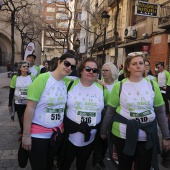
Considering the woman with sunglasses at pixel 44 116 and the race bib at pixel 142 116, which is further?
the race bib at pixel 142 116

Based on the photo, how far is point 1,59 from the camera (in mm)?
42438

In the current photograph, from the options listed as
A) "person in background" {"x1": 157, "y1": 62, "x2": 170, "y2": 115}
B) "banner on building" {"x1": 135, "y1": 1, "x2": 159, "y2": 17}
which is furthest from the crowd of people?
"banner on building" {"x1": 135, "y1": 1, "x2": 159, "y2": 17}

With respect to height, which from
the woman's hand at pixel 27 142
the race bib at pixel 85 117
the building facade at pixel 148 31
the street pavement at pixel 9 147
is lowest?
the street pavement at pixel 9 147

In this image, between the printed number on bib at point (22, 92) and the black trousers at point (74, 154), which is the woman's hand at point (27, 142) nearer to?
the black trousers at point (74, 154)

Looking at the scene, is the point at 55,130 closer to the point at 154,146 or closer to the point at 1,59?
the point at 154,146

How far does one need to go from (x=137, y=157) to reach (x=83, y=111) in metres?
0.80

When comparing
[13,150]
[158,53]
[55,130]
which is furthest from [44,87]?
[158,53]

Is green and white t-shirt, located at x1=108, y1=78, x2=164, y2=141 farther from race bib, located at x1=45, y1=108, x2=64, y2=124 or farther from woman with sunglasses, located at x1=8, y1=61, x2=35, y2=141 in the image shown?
woman with sunglasses, located at x1=8, y1=61, x2=35, y2=141

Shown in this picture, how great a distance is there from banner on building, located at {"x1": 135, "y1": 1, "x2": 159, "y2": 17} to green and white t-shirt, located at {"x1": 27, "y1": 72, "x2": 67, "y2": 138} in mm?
10559

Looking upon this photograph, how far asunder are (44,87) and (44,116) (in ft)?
1.03

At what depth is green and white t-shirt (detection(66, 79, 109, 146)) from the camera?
277cm

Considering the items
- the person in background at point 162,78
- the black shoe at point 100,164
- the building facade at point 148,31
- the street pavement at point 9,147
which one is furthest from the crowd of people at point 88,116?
the building facade at point 148,31

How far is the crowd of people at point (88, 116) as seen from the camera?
258cm

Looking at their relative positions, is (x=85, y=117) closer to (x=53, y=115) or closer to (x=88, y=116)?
(x=88, y=116)
